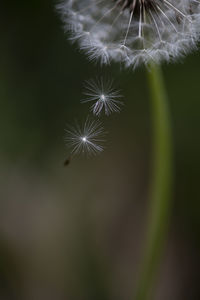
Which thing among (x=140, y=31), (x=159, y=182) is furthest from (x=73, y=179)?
(x=140, y=31)

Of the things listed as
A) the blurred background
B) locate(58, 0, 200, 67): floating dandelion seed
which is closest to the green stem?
locate(58, 0, 200, 67): floating dandelion seed

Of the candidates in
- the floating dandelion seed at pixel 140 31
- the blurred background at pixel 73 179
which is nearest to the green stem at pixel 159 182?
the floating dandelion seed at pixel 140 31

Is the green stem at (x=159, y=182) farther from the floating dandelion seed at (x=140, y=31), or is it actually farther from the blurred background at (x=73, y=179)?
the blurred background at (x=73, y=179)

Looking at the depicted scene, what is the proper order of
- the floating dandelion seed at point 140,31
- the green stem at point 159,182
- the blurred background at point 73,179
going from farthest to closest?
the blurred background at point 73,179
the green stem at point 159,182
the floating dandelion seed at point 140,31

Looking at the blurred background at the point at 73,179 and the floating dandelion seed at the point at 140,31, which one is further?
the blurred background at the point at 73,179

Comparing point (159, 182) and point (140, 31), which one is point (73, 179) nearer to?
point (159, 182)
